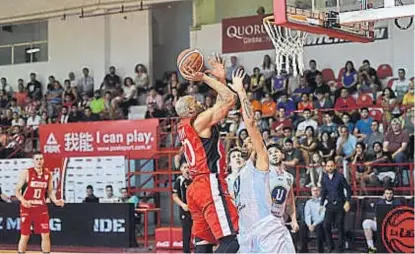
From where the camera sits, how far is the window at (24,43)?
24.1 m

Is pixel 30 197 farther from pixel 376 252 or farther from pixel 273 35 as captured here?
pixel 376 252

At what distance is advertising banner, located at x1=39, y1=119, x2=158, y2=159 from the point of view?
1756 centimetres

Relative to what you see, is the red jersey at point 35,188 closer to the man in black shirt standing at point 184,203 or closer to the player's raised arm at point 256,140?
the man in black shirt standing at point 184,203

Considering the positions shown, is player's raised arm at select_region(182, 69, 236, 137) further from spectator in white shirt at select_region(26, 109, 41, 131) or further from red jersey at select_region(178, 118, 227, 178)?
spectator in white shirt at select_region(26, 109, 41, 131)

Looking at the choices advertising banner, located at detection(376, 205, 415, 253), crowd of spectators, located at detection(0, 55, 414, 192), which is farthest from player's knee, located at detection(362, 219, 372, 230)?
crowd of spectators, located at detection(0, 55, 414, 192)

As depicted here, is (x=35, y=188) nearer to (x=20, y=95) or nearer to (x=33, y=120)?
(x=33, y=120)

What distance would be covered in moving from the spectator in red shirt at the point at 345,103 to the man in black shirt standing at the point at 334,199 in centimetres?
302

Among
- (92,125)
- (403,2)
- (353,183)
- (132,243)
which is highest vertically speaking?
(403,2)

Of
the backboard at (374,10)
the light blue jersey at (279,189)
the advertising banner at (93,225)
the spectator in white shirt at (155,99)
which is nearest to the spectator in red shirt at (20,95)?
the spectator in white shirt at (155,99)

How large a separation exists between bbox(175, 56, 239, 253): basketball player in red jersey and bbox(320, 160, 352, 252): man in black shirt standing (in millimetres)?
6813

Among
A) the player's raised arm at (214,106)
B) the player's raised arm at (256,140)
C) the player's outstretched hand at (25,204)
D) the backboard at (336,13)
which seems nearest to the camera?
the player's raised arm at (256,140)

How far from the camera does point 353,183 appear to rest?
14961mm

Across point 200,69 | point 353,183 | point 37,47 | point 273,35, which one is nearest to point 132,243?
point 353,183

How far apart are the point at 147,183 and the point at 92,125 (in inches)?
73.2
